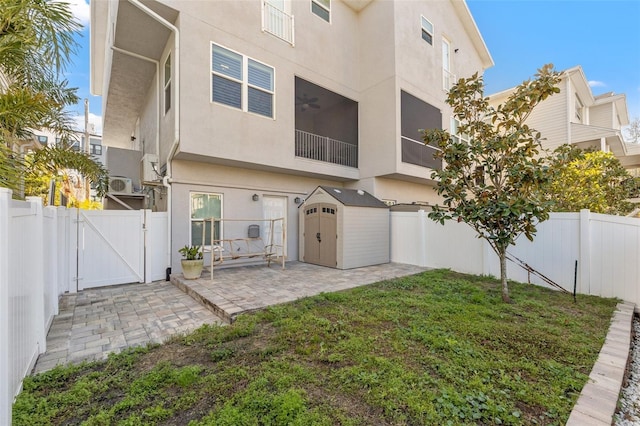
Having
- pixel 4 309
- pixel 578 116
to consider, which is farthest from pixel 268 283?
pixel 578 116

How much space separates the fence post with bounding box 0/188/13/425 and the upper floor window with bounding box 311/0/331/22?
10.5 m

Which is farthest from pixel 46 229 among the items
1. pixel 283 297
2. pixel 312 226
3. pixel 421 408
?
pixel 312 226

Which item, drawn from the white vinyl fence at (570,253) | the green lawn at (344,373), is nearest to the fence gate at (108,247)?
the green lawn at (344,373)

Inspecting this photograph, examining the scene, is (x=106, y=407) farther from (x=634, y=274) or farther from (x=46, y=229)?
(x=634, y=274)

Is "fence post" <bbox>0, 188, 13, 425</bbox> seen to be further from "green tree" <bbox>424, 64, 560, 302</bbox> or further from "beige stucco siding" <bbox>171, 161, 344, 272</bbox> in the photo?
"green tree" <bbox>424, 64, 560, 302</bbox>

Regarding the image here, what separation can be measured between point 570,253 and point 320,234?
6.19m

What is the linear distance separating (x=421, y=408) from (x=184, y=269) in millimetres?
6042

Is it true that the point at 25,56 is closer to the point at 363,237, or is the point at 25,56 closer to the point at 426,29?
the point at 363,237

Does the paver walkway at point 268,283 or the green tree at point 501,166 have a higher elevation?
the green tree at point 501,166

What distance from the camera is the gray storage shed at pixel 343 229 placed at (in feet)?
27.2

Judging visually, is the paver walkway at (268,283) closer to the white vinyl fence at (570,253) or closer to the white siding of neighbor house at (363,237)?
the white siding of neighbor house at (363,237)

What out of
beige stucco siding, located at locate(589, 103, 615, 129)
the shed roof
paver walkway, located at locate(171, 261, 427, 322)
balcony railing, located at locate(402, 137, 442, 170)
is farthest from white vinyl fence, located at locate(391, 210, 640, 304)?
beige stucco siding, located at locate(589, 103, 615, 129)

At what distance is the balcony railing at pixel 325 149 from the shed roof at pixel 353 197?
1517 mm

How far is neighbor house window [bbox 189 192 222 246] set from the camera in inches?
306
